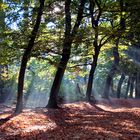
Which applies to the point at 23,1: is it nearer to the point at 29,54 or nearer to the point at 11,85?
the point at 29,54

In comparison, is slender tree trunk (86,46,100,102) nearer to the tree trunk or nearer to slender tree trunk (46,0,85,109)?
slender tree trunk (46,0,85,109)

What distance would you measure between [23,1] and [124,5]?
271 inches

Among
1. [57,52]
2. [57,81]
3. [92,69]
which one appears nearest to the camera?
[57,52]

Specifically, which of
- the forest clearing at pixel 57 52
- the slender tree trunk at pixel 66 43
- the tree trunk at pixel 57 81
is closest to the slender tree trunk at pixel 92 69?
the forest clearing at pixel 57 52

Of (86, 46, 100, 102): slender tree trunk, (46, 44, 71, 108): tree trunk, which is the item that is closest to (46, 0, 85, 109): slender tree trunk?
(46, 44, 71, 108): tree trunk

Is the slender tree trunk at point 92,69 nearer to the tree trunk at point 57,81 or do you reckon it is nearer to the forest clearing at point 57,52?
the forest clearing at point 57,52

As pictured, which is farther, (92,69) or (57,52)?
(92,69)

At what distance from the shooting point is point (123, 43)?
26.3 metres

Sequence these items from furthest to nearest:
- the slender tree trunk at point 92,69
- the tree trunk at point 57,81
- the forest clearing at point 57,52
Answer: the slender tree trunk at point 92,69
the tree trunk at point 57,81
the forest clearing at point 57,52

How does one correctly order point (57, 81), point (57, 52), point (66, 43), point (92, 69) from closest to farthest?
point (66, 43)
point (57, 52)
point (57, 81)
point (92, 69)

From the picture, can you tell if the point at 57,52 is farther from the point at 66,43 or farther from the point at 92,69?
the point at 92,69

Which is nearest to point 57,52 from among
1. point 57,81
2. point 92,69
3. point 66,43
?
point 66,43

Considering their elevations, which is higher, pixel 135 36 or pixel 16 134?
pixel 135 36

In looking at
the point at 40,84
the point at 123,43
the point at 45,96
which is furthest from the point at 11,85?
the point at 40,84
